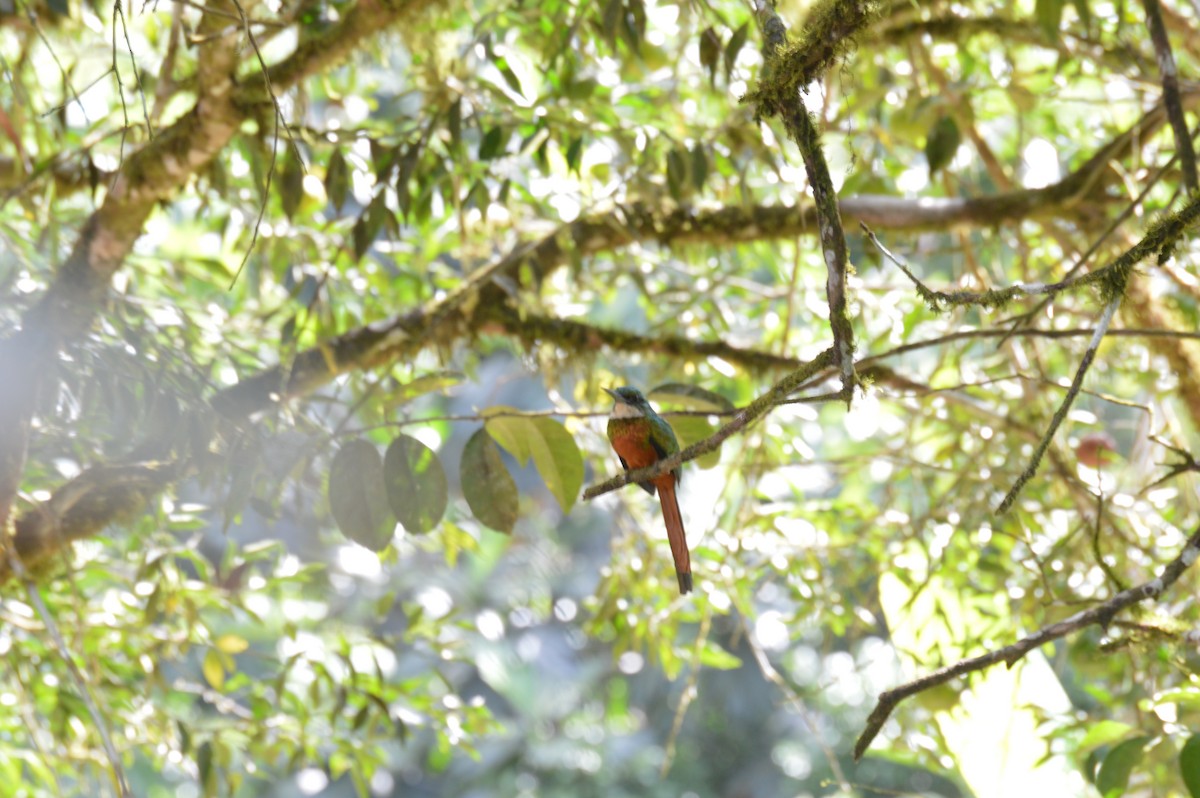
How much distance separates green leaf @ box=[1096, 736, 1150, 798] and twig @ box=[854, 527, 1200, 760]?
520 mm

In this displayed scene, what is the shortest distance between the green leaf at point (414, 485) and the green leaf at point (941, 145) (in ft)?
5.50

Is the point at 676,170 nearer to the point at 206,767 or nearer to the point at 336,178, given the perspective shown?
the point at 336,178

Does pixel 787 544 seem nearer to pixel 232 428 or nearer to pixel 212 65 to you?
pixel 232 428

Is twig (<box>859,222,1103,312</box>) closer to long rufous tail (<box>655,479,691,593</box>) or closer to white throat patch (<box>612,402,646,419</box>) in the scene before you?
long rufous tail (<box>655,479,691,593</box>)

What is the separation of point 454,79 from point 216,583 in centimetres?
172

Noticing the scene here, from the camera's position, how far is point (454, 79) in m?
3.65

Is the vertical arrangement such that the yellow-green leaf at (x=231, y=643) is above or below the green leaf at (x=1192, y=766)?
above

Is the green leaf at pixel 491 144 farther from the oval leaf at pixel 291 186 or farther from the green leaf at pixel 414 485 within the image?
the green leaf at pixel 414 485

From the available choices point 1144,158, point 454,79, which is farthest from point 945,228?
point 454,79

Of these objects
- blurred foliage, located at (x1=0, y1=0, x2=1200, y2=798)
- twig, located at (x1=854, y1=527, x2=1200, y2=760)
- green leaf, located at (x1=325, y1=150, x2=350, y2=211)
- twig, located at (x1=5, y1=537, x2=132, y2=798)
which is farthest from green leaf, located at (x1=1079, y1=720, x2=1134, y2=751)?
green leaf, located at (x1=325, y1=150, x2=350, y2=211)

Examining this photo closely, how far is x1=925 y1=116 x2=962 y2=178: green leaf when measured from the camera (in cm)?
323

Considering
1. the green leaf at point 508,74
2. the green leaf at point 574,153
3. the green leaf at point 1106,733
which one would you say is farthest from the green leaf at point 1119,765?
the green leaf at point 508,74

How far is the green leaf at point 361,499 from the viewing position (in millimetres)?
2314

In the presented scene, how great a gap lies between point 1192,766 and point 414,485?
146 cm
